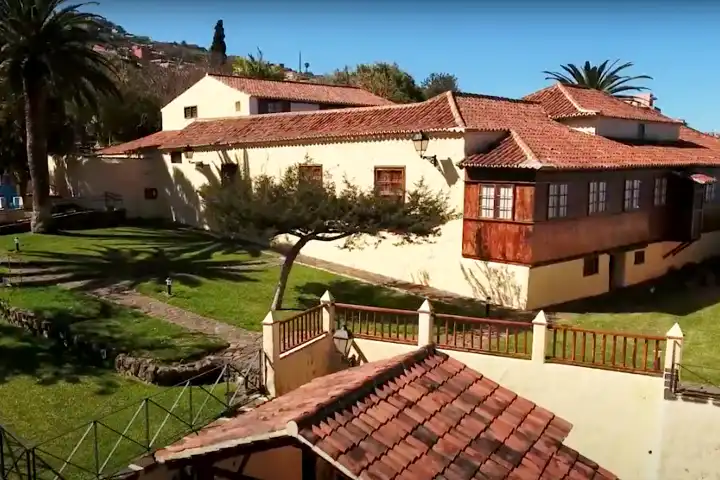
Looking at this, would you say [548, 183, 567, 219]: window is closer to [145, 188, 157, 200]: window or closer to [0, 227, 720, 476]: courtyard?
[0, 227, 720, 476]: courtyard

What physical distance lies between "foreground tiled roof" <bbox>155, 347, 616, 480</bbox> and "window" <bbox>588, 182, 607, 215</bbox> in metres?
10.1

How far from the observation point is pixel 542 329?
1216 centimetres

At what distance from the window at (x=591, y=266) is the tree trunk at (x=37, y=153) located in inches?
790

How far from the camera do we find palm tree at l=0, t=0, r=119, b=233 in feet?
79.5

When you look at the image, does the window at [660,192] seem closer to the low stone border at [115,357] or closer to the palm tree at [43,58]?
the low stone border at [115,357]

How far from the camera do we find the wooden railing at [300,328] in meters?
12.4

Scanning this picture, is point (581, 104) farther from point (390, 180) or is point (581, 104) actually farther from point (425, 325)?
point (425, 325)

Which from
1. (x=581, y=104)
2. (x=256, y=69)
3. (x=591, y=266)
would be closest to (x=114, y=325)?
(x=591, y=266)

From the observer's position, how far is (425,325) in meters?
12.8

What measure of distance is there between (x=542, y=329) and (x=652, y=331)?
281 inches

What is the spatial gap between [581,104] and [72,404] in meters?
19.1

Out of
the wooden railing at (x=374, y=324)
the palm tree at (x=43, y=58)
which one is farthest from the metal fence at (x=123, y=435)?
the palm tree at (x=43, y=58)

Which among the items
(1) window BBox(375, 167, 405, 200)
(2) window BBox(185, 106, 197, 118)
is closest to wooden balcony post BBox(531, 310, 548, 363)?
(1) window BBox(375, 167, 405, 200)

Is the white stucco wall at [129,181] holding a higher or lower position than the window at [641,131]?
lower
